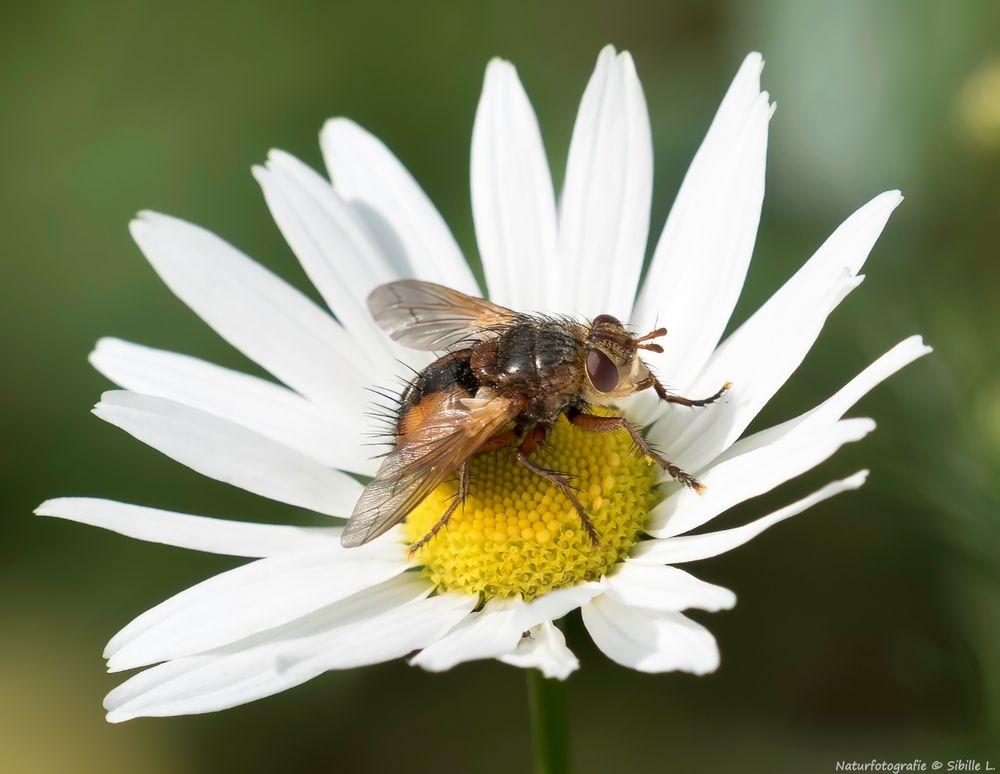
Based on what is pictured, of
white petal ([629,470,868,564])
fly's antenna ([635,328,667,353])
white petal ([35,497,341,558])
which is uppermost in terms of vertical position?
fly's antenna ([635,328,667,353])

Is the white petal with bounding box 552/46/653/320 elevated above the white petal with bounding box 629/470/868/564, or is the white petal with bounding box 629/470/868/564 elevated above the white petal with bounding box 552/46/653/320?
the white petal with bounding box 552/46/653/320

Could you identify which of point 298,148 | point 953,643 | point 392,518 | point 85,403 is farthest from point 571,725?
point 298,148

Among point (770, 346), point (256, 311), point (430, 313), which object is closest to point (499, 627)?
point (770, 346)

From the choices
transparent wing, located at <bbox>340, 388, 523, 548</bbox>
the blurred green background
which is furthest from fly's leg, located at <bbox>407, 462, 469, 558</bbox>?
the blurred green background

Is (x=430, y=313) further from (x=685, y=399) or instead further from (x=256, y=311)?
(x=685, y=399)

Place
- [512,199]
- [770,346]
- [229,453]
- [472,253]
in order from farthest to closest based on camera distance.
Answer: [472,253] → [512,199] → [229,453] → [770,346]

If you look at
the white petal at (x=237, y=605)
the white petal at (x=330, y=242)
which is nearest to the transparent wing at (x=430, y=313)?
the white petal at (x=330, y=242)

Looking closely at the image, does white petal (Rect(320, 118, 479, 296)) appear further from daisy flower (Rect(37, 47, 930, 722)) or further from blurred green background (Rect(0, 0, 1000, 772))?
blurred green background (Rect(0, 0, 1000, 772))
